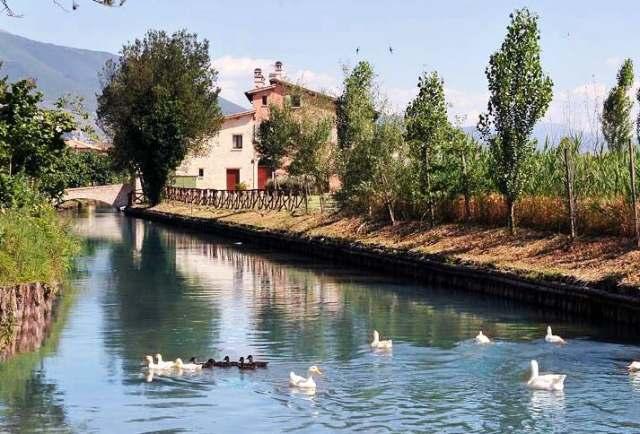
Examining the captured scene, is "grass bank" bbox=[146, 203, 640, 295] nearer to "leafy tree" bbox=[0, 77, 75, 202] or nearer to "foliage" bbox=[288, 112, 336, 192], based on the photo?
"foliage" bbox=[288, 112, 336, 192]

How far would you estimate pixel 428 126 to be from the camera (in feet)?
158

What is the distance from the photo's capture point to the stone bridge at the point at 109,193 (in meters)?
113

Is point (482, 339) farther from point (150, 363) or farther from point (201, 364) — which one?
point (150, 363)

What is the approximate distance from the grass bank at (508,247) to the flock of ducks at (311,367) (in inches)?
184

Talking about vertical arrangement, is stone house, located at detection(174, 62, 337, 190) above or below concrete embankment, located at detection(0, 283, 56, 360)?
above

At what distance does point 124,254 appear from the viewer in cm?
5584

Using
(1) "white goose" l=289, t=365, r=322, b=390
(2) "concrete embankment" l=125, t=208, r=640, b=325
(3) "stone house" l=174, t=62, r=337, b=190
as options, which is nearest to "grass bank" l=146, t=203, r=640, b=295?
(2) "concrete embankment" l=125, t=208, r=640, b=325

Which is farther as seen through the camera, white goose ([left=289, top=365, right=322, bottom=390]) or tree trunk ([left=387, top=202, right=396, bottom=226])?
tree trunk ([left=387, top=202, right=396, bottom=226])

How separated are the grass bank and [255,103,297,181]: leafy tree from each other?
15.8m

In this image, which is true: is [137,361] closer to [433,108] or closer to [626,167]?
[626,167]

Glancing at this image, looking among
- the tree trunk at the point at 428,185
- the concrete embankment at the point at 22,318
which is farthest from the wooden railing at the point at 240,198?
the concrete embankment at the point at 22,318

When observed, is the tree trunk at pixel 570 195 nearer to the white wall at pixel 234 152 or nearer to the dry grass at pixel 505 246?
the dry grass at pixel 505 246

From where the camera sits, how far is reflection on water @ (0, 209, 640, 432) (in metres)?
19.0

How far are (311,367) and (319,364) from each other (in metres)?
1.33
